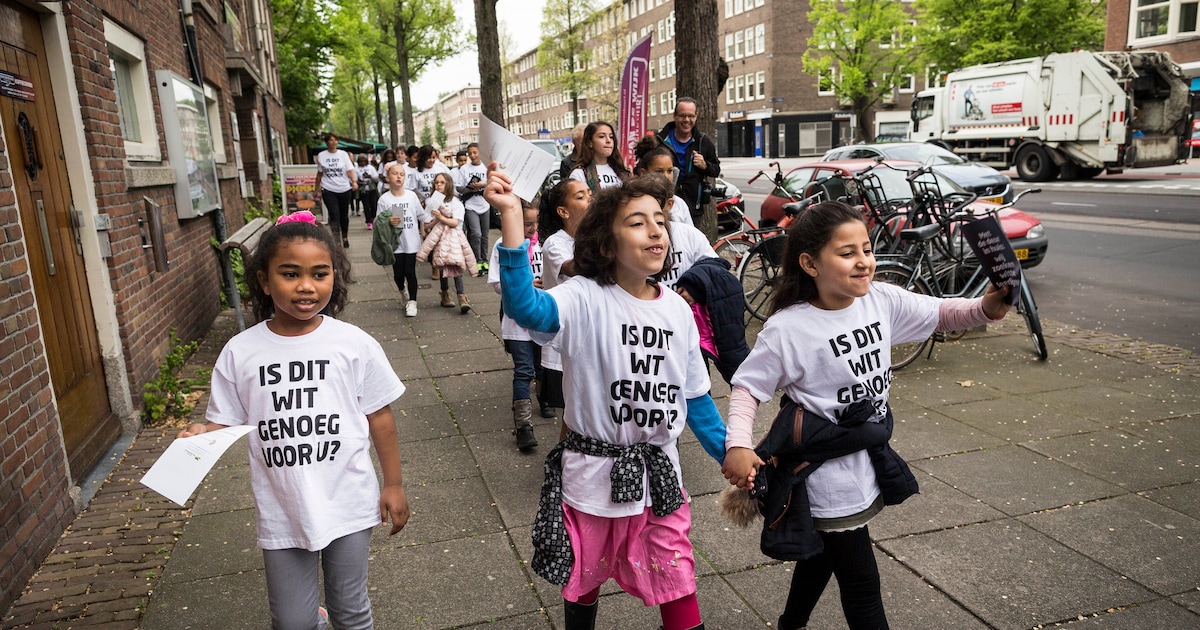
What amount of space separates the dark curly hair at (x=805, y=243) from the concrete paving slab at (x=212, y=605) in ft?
7.42

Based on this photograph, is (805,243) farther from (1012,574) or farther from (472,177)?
(472,177)

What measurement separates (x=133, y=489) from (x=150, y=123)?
158 inches

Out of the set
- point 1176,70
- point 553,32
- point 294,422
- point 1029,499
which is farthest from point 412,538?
point 553,32

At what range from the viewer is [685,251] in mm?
4223

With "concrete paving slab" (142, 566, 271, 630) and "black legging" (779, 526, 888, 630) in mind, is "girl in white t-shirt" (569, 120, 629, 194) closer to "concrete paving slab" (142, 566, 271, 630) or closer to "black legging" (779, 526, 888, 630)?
"concrete paving slab" (142, 566, 271, 630)

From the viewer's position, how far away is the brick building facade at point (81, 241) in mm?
3639

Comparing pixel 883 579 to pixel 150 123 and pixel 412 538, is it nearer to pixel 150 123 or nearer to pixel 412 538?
pixel 412 538

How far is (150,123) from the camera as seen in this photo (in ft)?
23.4

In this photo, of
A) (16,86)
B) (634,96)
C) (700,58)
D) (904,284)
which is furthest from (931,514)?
(700,58)

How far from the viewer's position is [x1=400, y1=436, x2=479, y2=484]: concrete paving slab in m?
4.54

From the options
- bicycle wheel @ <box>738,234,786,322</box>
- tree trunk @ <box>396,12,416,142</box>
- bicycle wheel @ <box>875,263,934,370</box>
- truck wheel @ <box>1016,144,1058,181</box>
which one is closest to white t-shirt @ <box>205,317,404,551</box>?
bicycle wheel @ <box>875,263,934,370</box>

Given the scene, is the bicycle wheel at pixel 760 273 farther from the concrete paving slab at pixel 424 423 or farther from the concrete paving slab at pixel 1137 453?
the concrete paving slab at pixel 424 423

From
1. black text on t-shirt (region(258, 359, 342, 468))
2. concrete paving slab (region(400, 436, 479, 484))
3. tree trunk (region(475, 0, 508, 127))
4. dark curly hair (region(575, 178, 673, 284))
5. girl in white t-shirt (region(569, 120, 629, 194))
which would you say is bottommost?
concrete paving slab (region(400, 436, 479, 484))

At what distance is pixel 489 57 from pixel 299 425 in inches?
573
